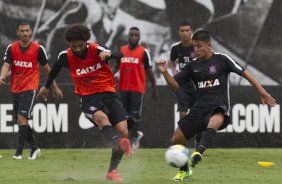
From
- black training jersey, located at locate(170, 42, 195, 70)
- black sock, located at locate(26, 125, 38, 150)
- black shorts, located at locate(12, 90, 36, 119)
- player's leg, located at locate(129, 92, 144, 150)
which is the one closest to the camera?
black shorts, located at locate(12, 90, 36, 119)

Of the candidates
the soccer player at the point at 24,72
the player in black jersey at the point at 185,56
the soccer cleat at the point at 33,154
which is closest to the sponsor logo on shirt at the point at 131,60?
the player in black jersey at the point at 185,56

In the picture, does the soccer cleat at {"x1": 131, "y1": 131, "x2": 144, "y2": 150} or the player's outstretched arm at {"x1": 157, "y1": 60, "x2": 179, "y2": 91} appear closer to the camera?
the player's outstretched arm at {"x1": 157, "y1": 60, "x2": 179, "y2": 91}

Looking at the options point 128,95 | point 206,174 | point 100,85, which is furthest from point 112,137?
point 128,95

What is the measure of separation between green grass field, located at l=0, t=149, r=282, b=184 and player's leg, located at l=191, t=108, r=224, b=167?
551 mm

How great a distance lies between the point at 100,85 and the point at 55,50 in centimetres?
718

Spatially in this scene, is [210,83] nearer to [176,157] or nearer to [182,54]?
[176,157]

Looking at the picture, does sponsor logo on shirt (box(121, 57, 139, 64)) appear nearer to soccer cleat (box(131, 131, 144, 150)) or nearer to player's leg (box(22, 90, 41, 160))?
soccer cleat (box(131, 131, 144, 150))

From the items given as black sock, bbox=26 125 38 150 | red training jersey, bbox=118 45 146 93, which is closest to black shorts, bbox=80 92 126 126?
black sock, bbox=26 125 38 150

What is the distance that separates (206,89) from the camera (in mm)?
12375

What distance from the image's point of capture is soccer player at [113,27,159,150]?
18.6 metres

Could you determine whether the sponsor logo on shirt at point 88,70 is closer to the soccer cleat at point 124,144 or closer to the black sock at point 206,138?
the soccer cleat at point 124,144

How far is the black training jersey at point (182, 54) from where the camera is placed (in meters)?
16.7

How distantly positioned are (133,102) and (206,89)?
255 inches

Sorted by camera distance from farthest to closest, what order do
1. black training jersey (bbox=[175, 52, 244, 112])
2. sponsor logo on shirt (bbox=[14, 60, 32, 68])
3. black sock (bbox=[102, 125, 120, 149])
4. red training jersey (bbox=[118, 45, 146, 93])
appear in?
red training jersey (bbox=[118, 45, 146, 93]), sponsor logo on shirt (bbox=[14, 60, 32, 68]), black training jersey (bbox=[175, 52, 244, 112]), black sock (bbox=[102, 125, 120, 149])
